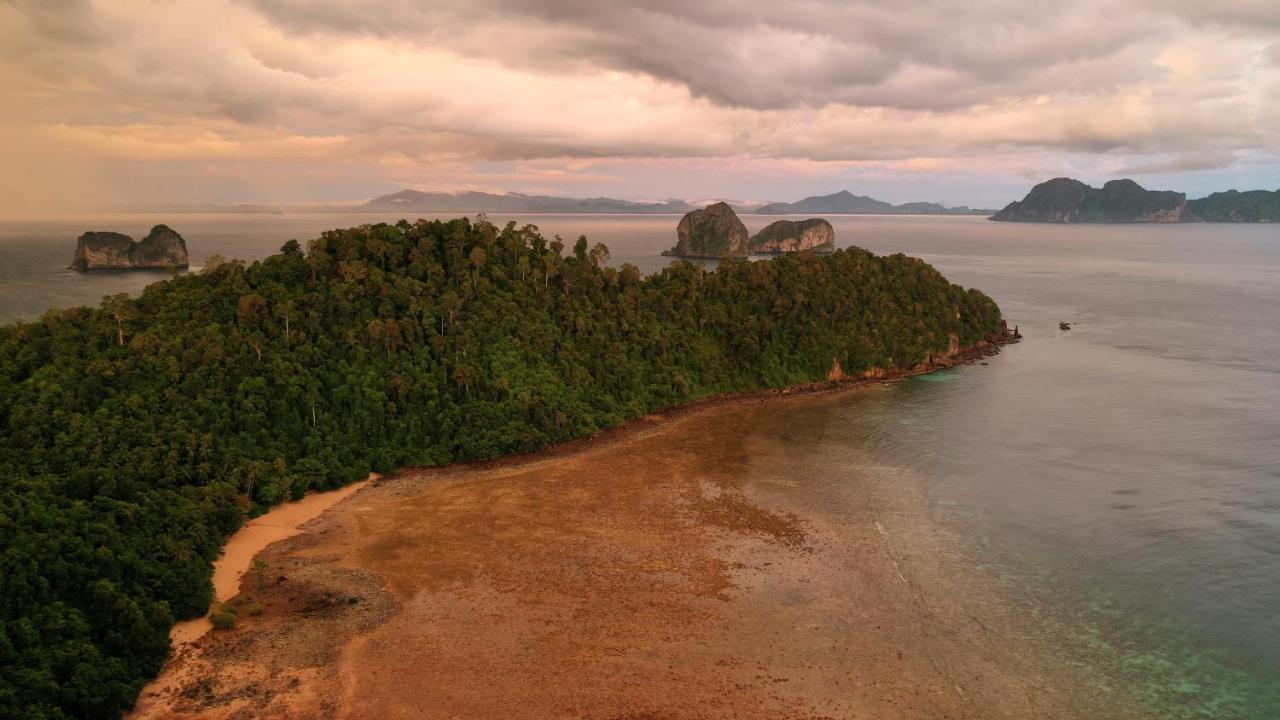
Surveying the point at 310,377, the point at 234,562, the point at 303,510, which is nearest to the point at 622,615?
the point at 234,562

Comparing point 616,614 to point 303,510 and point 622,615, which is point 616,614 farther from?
point 303,510

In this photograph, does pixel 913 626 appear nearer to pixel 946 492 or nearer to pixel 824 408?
pixel 946 492

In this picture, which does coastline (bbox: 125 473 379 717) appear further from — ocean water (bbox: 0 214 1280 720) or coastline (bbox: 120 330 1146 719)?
ocean water (bbox: 0 214 1280 720)

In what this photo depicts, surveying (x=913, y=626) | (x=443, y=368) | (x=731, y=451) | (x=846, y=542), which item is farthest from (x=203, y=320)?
(x=913, y=626)

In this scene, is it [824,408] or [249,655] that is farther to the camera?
[824,408]

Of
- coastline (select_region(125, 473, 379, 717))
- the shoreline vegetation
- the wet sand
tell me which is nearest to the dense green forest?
coastline (select_region(125, 473, 379, 717))
